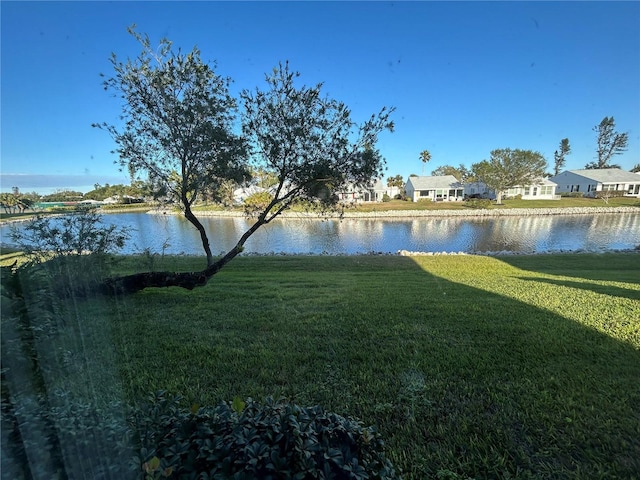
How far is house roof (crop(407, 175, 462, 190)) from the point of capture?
43.3 metres

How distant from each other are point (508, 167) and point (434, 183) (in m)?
9.77

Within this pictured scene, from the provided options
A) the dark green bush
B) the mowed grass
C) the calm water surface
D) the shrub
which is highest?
the shrub

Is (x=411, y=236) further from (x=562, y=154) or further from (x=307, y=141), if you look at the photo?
(x=562, y=154)

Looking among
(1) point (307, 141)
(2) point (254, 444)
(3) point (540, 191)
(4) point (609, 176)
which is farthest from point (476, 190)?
(2) point (254, 444)

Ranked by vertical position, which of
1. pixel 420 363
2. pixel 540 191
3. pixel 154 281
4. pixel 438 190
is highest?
pixel 438 190

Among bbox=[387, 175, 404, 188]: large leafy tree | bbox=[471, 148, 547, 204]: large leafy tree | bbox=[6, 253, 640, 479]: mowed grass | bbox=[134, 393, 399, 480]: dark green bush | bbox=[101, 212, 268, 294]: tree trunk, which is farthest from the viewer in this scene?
bbox=[387, 175, 404, 188]: large leafy tree

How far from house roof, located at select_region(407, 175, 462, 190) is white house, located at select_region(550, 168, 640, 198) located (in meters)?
17.0

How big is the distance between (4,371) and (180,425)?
595mm

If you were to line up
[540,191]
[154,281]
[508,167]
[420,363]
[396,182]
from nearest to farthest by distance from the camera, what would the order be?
1. [420,363]
2. [154,281]
3. [508,167]
4. [540,191]
5. [396,182]

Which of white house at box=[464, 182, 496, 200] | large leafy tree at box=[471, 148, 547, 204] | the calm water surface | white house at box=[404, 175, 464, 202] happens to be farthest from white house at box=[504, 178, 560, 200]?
the calm water surface

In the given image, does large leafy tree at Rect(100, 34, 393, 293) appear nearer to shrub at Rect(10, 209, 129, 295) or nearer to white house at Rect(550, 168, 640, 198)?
shrub at Rect(10, 209, 129, 295)

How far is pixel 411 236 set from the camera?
63.4ft

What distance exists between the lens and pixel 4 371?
1.04 metres

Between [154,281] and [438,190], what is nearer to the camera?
[154,281]
